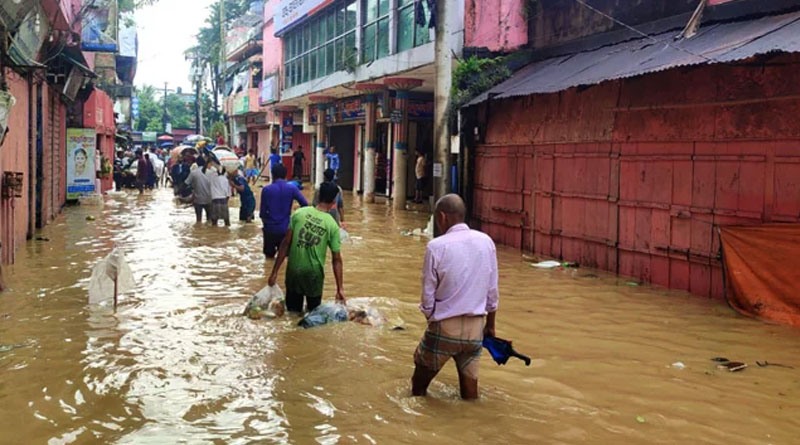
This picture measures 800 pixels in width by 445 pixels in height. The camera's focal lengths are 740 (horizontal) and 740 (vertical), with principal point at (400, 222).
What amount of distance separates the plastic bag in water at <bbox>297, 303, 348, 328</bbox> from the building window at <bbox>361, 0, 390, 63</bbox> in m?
15.1

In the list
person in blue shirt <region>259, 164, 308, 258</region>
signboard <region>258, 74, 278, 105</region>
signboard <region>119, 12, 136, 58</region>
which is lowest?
person in blue shirt <region>259, 164, 308, 258</region>

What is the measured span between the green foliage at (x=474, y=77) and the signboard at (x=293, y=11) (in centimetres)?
1225

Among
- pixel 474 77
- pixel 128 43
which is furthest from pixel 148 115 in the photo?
pixel 474 77

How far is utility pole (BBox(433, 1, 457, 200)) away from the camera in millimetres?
14258

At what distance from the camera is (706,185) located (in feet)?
31.3

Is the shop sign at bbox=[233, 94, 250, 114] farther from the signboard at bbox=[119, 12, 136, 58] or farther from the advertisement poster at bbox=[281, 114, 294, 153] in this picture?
the signboard at bbox=[119, 12, 136, 58]

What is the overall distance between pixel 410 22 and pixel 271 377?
614 inches

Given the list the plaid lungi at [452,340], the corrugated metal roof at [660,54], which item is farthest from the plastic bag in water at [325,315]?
the corrugated metal roof at [660,54]

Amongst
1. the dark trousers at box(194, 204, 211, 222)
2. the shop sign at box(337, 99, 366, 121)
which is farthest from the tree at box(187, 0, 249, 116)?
the dark trousers at box(194, 204, 211, 222)

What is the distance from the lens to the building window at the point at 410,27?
1873 centimetres

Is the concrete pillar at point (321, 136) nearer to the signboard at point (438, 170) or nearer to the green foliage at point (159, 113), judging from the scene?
the signboard at point (438, 170)

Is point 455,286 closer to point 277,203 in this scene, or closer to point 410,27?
point 277,203

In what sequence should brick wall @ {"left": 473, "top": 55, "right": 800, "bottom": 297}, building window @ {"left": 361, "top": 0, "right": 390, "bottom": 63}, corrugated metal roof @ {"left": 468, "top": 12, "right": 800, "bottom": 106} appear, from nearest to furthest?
corrugated metal roof @ {"left": 468, "top": 12, "right": 800, "bottom": 106} → brick wall @ {"left": 473, "top": 55, "right": 800, "bottom": 297} → building window @ {"left": 361, "top": 0, "right": 390, "bottom": 63}

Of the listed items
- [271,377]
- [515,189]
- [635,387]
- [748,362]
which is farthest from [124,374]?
[515,189]
